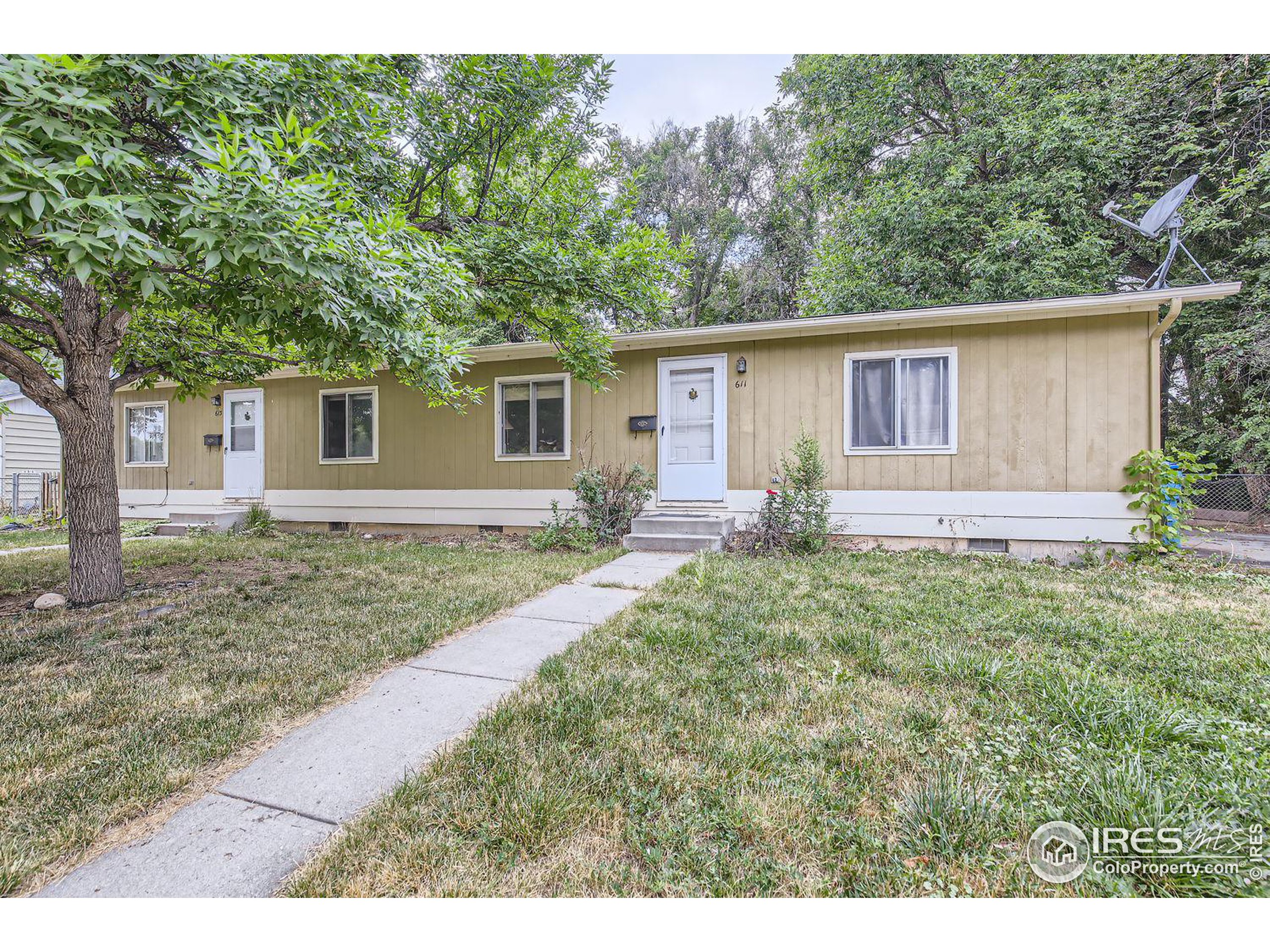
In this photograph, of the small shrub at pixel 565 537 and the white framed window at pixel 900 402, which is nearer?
the white framed window at pixel 900 402

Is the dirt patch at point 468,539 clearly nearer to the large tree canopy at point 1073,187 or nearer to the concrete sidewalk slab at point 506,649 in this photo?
the concrete sidewalk slab at point 506,649

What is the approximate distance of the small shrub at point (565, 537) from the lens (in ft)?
20.7

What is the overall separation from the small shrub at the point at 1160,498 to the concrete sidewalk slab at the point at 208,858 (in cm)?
710

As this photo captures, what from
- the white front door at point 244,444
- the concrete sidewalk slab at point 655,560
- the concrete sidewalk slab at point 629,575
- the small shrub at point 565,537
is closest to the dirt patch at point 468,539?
the small shrub at point 565,537

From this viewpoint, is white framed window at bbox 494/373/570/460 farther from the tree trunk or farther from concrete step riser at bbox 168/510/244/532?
concrete step riser at bbox 168/510/244/532

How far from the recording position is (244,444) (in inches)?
359

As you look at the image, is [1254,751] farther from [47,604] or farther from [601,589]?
[47,604]

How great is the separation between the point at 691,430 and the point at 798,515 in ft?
5.94

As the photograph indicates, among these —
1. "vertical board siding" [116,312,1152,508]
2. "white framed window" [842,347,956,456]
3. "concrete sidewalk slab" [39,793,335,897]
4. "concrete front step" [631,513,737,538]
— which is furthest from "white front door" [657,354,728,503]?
"concrete sidewalk slab" [39,793,335,897]

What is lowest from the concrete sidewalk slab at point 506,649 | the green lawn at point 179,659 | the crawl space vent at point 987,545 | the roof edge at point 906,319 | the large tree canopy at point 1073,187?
the concrete sidewalk slab at point 506,649

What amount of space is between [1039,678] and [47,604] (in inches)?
252
